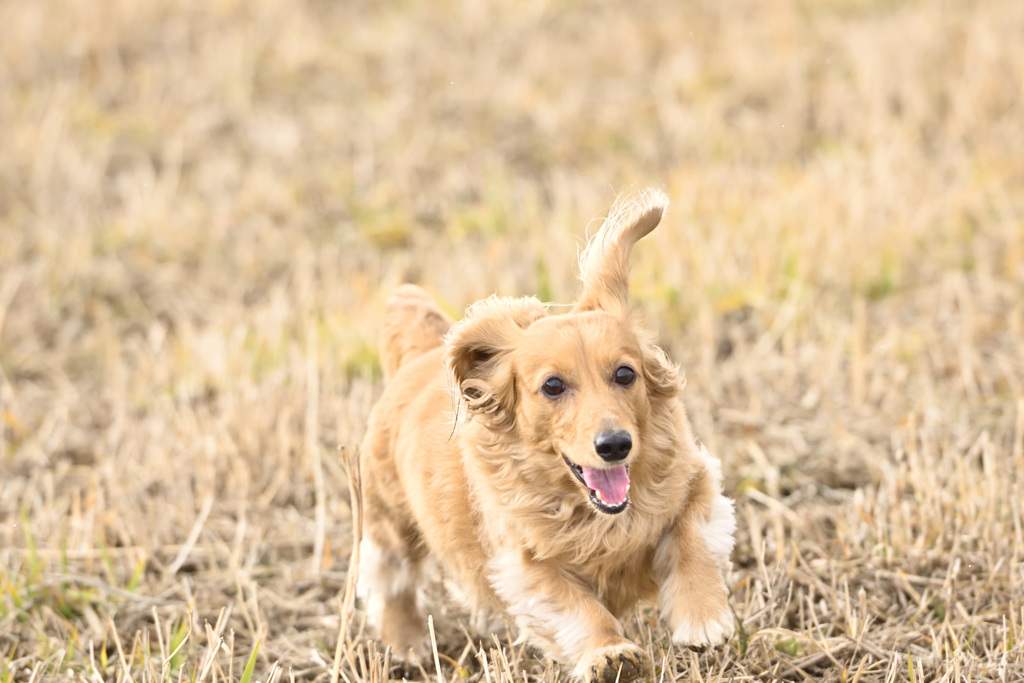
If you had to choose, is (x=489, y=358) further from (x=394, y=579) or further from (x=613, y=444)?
(x=394, y=579)

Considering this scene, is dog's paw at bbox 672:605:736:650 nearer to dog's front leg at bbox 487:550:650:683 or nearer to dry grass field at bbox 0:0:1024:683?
dog's front leg at bbox 487:550:650:683

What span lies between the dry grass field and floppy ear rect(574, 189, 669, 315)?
25 centimetres

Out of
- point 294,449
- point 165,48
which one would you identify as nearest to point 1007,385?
point 294,449

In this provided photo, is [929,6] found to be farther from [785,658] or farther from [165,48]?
[785,658]

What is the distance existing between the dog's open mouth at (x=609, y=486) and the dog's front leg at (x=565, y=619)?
29 centimetres

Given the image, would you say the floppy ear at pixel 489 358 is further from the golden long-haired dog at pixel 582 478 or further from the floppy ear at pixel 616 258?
the floppy ear at pixel 616 258

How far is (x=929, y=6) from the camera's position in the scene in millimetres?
10188

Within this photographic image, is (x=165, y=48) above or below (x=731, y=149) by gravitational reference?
above

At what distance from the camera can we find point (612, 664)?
284 centimetres

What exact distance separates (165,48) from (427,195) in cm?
367

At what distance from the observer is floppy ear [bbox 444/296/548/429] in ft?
10.3

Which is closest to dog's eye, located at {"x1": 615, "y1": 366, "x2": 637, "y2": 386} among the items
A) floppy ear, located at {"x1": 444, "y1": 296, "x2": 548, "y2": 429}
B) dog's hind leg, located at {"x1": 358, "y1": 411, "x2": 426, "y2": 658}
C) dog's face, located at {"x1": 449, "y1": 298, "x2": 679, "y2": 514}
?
dog's face, located at {"x1": 449, "y1": 298, "x2": 679, "y2": 514}

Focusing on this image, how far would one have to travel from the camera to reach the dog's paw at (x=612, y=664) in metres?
2.84

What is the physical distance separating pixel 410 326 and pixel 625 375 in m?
1.19
